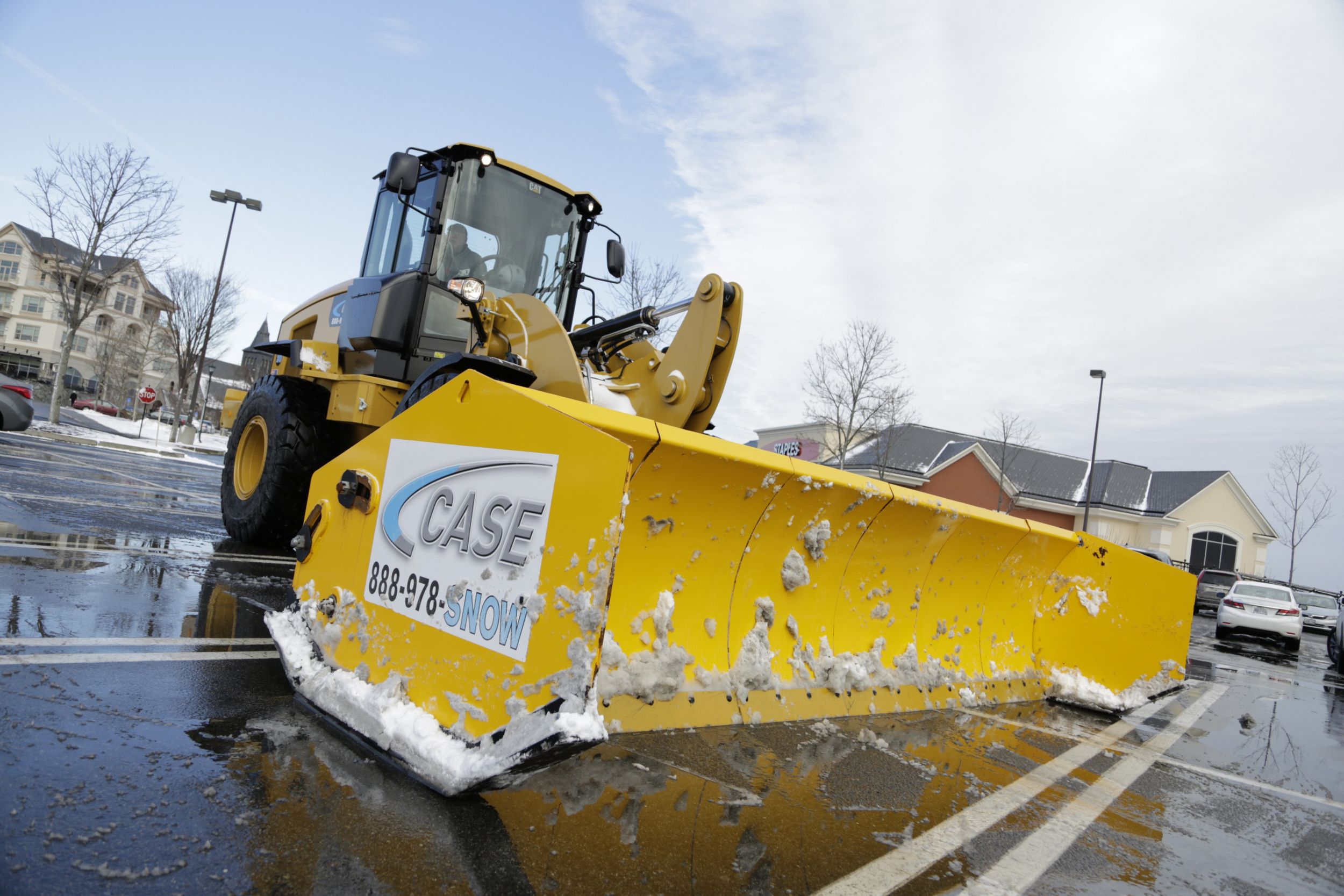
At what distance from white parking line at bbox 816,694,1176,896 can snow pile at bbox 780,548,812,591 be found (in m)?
1.25

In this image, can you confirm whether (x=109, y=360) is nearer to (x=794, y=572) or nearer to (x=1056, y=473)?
(x=1056, y=473)

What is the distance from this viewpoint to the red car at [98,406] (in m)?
46.0

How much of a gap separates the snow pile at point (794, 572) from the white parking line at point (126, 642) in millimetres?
2642

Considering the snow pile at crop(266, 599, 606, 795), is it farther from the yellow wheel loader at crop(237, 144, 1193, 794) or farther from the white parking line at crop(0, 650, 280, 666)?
the white parking line at crop(0, 650, 280, 666)

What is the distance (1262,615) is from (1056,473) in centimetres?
2420

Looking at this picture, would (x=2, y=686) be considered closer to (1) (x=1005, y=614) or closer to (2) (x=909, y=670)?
(2) (x=909, y=670)

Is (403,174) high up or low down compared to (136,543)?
up

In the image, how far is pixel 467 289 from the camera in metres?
4.75

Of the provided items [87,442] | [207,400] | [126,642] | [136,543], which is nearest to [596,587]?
[126,642]

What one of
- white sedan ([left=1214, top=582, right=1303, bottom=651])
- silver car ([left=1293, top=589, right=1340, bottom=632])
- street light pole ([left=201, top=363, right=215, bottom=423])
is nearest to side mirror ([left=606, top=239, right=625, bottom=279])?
white sedan ([left=1214, top=582, right=1303, bottom=651])

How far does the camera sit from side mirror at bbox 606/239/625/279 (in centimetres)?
639

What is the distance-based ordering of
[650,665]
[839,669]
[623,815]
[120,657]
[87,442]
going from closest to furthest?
[623,815], [650,665], [120,657], [839,669], [87,442]

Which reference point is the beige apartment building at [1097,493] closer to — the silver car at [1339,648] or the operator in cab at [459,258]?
the silver car at [1339,648]

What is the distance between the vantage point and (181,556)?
19.1ft
